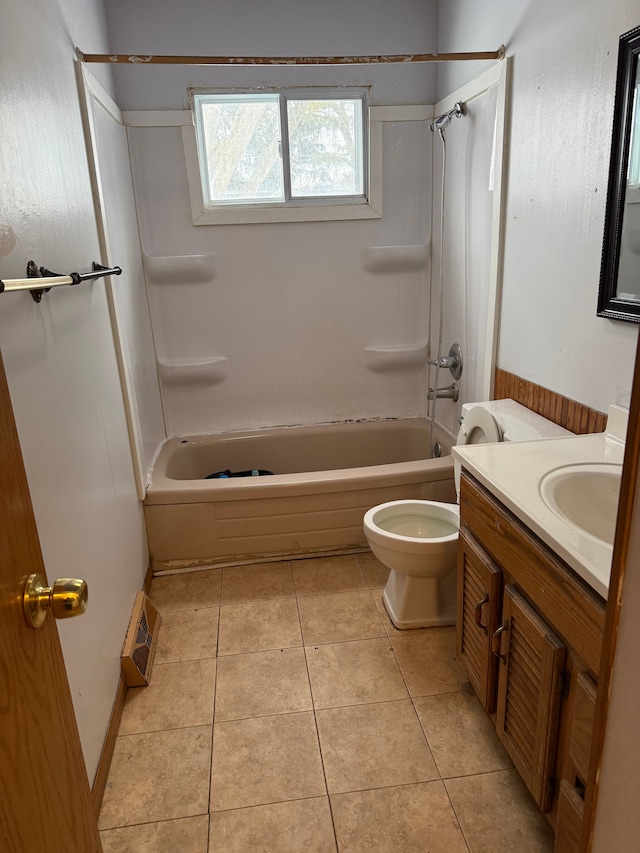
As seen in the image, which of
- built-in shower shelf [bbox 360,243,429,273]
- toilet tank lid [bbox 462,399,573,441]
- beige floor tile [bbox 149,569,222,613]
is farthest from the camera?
built-in shower shelf [bbox 360,243,429,273]

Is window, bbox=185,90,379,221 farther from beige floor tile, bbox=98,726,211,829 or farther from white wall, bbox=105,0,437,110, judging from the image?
beige floor tile, bbox=98,726,211,829

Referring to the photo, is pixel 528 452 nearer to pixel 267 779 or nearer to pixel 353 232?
pixel 267 779

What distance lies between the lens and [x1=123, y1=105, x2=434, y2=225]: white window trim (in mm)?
2830

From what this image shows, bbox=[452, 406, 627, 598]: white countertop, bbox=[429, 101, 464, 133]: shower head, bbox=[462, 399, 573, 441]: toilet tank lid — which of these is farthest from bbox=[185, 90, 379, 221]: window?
bbox=[452, 406, 627, 598]: white countertop

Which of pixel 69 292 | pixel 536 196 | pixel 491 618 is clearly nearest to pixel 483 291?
pixel 536 196

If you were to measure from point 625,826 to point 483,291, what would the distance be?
2.19 metres

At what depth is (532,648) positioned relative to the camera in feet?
4.23

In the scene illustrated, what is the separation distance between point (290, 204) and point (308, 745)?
2512 millimetres

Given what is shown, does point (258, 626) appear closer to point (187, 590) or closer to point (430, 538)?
point (187, 590)

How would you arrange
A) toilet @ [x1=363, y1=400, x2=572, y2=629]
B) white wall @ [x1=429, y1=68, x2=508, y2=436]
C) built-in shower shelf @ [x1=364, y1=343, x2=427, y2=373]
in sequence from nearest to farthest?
toilet @ [x1=363, y1=400, x2=572, y2=629], white wall @ [x1=429, y1=68, x2=508, y2=436], built-in shower shelf @ [x1=364, y1=343, x2=427, y2=373]

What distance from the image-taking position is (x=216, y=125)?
2949 mm

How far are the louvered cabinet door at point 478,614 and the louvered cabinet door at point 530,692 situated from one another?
1.7 inches

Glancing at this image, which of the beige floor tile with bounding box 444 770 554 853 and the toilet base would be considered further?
the toilet base

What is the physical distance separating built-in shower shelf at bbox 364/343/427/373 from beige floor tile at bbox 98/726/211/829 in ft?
7.08
